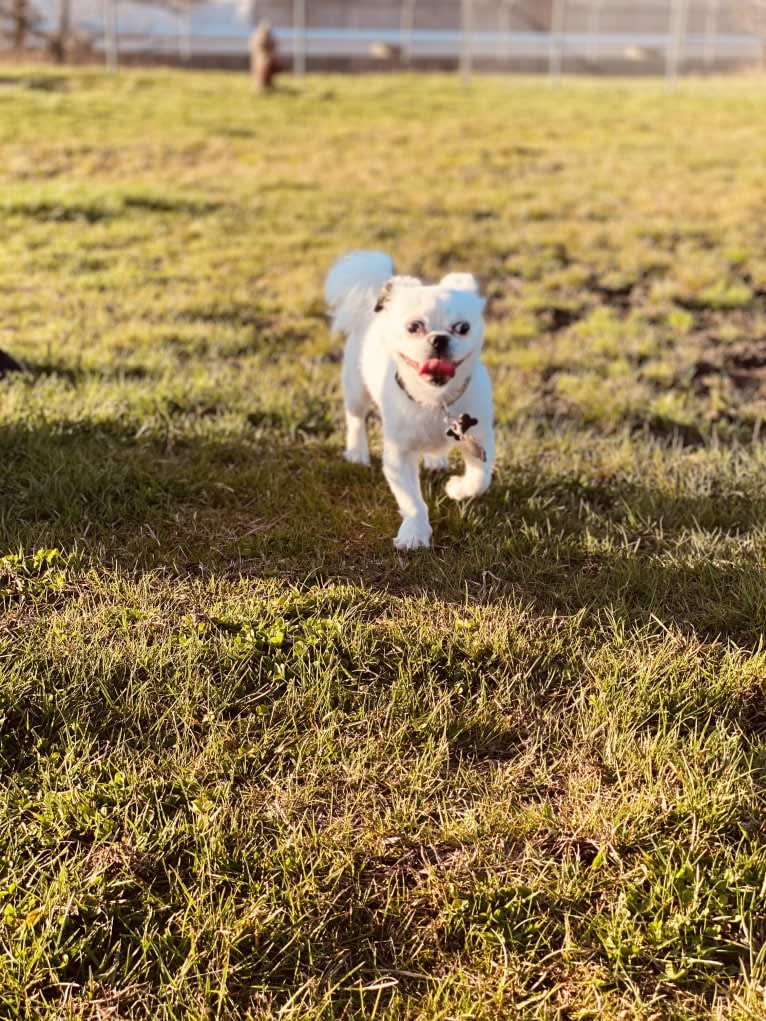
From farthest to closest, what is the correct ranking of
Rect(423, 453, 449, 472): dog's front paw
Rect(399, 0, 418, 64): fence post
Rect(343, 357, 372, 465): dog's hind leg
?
Rect(399, 0, 418, 64): fence post → Rect(423, 453, 449, 472): dog's front paw → Rect(343, 357, 372, 465): dog's hind leg

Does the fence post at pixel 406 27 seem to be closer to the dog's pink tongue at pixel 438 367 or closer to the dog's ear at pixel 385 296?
the dog's ear at pixel 385 296

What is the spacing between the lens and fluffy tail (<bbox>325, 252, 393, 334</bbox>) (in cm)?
430

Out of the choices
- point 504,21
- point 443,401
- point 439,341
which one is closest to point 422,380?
point 443,401

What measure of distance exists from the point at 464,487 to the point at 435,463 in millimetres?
565

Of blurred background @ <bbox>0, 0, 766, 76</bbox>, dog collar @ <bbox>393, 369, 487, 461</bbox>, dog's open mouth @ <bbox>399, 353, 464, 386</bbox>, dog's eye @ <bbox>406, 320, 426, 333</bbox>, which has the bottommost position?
dog collar @ <bbox>393, 369, 487, 461</bbox>

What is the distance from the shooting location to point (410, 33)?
3266cm

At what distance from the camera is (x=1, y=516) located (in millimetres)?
3777

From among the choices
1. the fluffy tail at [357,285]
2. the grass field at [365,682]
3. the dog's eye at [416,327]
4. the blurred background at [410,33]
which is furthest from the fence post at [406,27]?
the dog's eye at [416,327]

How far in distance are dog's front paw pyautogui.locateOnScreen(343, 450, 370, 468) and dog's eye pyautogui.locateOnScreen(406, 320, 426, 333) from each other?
4.19 ft

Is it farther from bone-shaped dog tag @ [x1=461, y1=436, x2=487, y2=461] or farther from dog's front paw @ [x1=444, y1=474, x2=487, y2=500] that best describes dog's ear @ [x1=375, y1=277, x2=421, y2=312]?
dog's front paw @ [x1=444, y1=474, x2=487, y2=500]

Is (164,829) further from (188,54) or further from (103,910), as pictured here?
(188,54)

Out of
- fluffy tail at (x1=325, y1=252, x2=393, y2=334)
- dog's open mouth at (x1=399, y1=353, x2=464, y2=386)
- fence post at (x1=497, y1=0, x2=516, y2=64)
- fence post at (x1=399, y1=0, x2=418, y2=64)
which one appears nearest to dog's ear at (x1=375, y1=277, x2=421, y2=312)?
dog's open mouth at (x1=399, y1=353, x2=464, y2=386)

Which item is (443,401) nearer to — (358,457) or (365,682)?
(358,457)

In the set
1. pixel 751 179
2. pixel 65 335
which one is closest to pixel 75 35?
pixel 751 179
